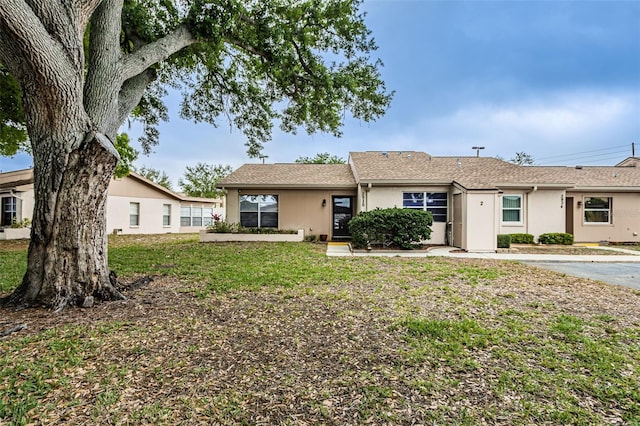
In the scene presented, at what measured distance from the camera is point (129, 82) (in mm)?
6125

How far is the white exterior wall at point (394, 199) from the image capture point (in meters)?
13.2

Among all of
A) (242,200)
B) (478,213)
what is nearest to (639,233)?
(478,213)

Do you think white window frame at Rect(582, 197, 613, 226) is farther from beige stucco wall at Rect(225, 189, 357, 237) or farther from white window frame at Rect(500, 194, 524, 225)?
beige stucco wall at Rect(225, 189, 357, 237)

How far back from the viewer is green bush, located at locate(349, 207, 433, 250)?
11.4 m

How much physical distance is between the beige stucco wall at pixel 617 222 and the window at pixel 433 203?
22.7 feet

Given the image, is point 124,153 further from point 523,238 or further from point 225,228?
point 523,238

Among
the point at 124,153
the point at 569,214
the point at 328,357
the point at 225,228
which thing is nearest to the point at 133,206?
the point at 124,153

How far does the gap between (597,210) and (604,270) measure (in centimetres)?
923

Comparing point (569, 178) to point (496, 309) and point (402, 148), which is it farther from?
point (496, 309)

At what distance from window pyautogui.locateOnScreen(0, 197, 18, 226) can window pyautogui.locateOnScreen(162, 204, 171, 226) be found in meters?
7.98

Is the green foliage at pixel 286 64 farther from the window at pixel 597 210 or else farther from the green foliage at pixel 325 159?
the green foliage at pixel 325 159

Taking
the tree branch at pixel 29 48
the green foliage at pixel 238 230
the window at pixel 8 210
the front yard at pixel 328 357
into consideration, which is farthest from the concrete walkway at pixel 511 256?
the window at pixel 8 210

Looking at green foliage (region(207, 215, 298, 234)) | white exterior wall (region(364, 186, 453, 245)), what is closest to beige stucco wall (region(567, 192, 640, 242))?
white exterior wall (region(364, 186, 453, 245))

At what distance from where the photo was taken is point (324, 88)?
8.22m
